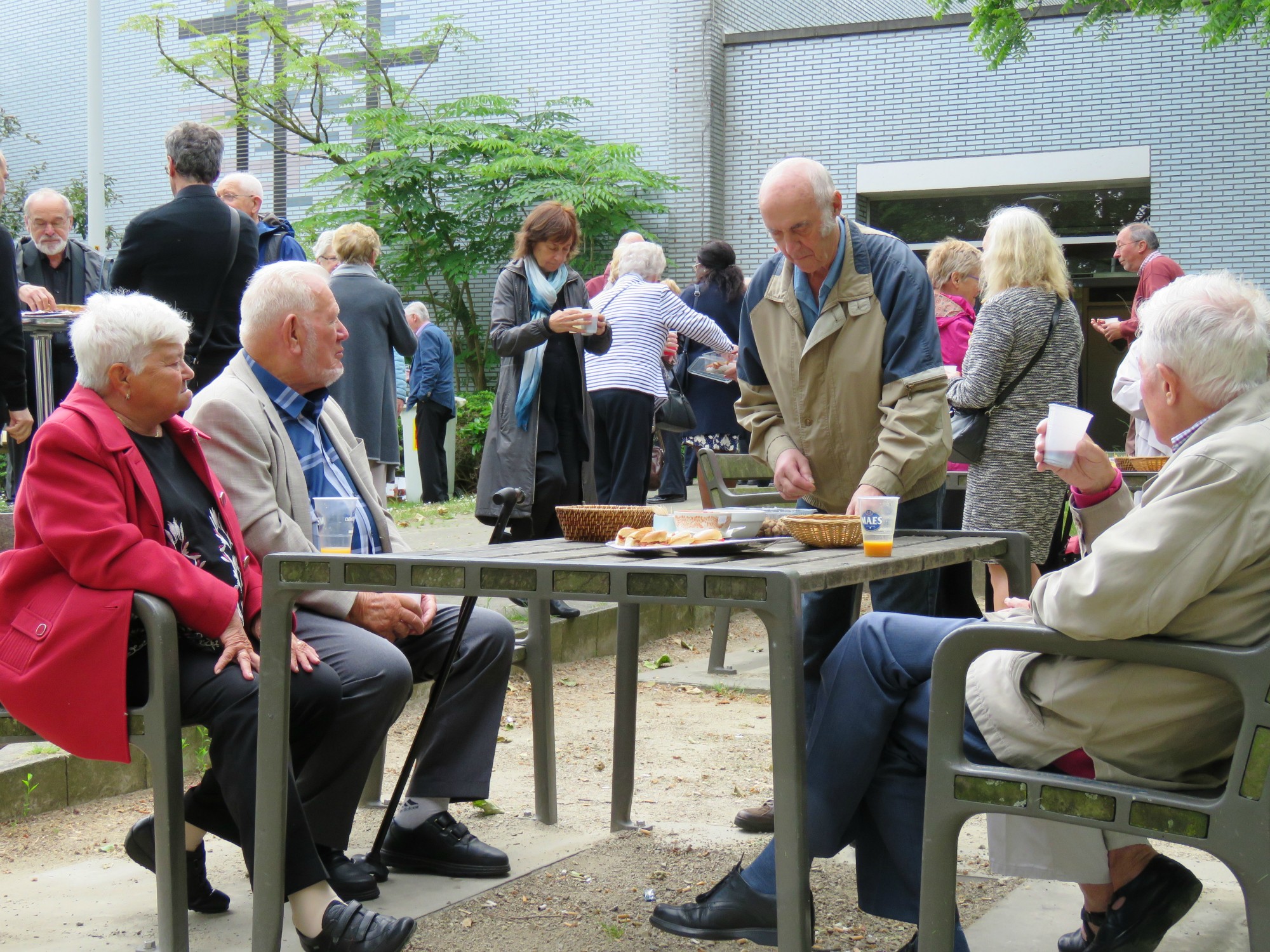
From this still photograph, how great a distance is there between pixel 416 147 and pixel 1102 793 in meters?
15.9

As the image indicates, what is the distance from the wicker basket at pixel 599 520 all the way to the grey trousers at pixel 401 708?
526mm

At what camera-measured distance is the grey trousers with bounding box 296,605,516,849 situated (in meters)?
3.10

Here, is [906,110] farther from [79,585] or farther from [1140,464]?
[79,585]

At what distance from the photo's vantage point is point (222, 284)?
5523mm

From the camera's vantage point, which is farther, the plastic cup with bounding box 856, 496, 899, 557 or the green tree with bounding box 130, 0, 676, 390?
the green tree with bounding box 130, 0, 676, 390

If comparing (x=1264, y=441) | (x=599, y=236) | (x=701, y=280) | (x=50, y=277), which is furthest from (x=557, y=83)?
(x=1264, y=441)

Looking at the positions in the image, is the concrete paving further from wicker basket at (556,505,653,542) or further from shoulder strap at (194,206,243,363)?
shoulder strap at (194,206,243,363)

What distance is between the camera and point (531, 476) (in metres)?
5.95

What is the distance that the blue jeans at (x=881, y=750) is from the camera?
258 cm

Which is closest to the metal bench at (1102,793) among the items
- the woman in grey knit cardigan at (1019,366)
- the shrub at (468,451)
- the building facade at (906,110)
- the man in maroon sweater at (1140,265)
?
the woman in grey knit cardigan at (1019,366)

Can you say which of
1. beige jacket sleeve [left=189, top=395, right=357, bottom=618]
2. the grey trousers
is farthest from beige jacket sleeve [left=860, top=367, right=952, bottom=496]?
beige jacket sleeve [left=189, top=395, right=357, bottom=618]

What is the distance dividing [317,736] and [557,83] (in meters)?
15.3

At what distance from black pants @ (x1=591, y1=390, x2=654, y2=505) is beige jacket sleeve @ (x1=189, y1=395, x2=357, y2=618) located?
12.3ft

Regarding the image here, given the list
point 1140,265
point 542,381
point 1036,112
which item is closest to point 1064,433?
point 542,381
